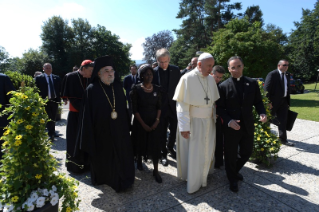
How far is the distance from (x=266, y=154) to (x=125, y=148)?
3.02 meters

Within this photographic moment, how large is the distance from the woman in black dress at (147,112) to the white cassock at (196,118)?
0.56 m

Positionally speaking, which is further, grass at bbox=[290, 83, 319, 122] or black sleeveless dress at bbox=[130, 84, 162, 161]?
grass at bbox=[290, 83, 319, 122]

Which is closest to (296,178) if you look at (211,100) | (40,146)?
(211,100)

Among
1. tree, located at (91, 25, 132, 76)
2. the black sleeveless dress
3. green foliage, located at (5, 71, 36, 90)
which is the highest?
tree, located at (91, 25, 132, 76)

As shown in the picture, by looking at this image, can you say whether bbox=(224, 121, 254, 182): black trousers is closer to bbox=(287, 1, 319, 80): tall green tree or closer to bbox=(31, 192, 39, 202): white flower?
bbox=(31, 192, 39, 202): white flower

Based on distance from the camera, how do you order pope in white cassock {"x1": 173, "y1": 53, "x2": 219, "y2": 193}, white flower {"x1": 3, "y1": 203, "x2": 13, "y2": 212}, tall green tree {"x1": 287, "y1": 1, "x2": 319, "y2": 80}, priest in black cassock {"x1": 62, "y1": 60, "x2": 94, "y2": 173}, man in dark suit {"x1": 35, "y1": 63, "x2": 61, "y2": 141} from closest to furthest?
white flower {"x1": 3, "y1": 203, "x2": 13, "y2": 212} < pope in white cassock {"x1": 173, "y1": 53, "x2": 219, "y2": 193} < priest in black cassock {"x1": 62, "y1": 60, "x2": 94, "y2": 173} < man in dark suit {"x1": 35, "y1": 63, "x2": 61, "y2": 141} < tall green tree {"x1": 287, "y1": 1, "x2": 319, "y2": 80}

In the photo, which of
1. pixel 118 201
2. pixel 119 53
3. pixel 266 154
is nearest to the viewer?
pixel 118 201

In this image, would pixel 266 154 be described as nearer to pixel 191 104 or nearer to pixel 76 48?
pixel 191 104

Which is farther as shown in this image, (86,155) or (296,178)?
(296,178)

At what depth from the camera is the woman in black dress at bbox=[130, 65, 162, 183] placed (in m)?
3.96

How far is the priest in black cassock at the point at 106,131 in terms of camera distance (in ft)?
11.3

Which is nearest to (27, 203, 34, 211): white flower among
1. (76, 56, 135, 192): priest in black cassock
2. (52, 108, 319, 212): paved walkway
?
(52, 108, 319, 212): paved walkway

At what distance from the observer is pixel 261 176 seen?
165 inches

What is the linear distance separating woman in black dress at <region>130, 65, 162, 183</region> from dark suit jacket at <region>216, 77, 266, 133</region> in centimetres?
119
